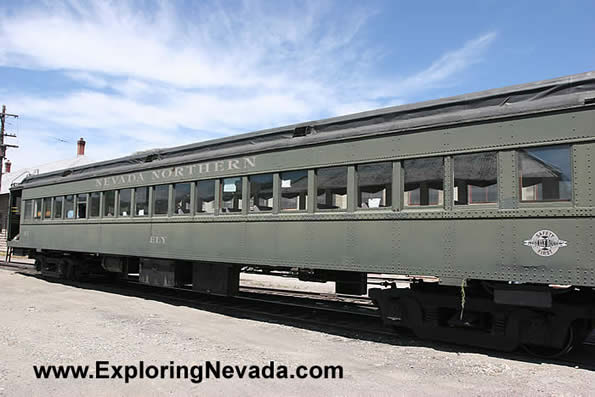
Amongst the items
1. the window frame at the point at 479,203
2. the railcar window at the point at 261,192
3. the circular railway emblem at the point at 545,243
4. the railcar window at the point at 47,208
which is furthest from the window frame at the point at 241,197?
the railcar window at the point at 47,208

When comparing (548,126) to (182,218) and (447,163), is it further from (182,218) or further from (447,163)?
(182,218)

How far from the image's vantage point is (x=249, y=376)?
A: 514cm

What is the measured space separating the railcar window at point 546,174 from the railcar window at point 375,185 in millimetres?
1726

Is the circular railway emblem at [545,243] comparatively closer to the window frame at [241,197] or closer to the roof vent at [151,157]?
the window frame at [241,197]

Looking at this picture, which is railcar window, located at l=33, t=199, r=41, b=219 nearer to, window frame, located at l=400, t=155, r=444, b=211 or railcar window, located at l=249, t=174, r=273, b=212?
railcar window, located at l=249, t=174, r=273, b=212

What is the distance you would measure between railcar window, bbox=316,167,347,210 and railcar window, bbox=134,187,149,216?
470cm

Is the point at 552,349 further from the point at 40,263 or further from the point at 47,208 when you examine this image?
the point at 40,263

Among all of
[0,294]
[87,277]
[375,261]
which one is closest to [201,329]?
[375,261]

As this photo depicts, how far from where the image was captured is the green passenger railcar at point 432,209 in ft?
17.8

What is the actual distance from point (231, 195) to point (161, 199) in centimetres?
222

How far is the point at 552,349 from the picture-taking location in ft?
19.2

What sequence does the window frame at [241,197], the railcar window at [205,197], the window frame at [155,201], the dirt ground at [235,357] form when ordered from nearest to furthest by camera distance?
the dirt ground at [235,357] → the window frame at [241,197] → the railcar window at [205,197] → the window frame at [155,201]

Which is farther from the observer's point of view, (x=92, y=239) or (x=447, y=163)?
(x=92, y=239)

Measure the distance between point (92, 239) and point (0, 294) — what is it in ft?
7.49
